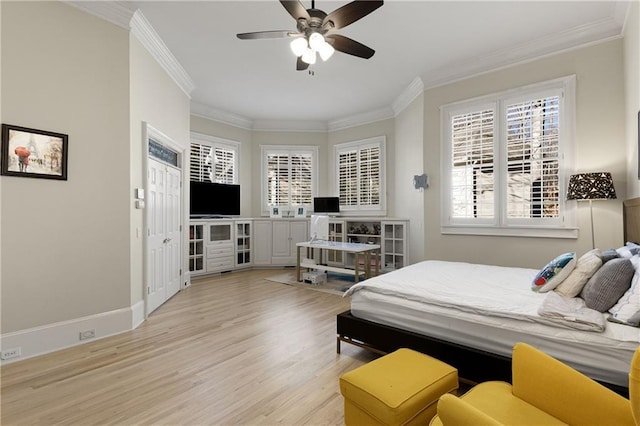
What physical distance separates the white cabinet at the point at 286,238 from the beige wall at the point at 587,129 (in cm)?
368

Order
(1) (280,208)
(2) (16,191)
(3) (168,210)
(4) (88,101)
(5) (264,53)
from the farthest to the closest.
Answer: (1) (280,208), (3) (168,210), (5) (264,53), (4) (88,101), (2) (16,191)

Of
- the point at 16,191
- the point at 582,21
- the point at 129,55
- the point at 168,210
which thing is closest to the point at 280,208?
the point at 168,210

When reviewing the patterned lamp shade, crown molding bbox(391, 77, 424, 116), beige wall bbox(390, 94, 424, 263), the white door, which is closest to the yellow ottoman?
the patterned lamp shade

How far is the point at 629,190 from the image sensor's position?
3285mm

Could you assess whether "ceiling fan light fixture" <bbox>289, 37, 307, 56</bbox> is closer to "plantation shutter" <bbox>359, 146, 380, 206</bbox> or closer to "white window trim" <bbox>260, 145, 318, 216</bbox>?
"plantation shutter" <bbox>359, 146, 380, 206</bbox>

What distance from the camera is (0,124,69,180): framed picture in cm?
266

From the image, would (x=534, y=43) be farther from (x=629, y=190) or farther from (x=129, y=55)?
(x=129, y=55)

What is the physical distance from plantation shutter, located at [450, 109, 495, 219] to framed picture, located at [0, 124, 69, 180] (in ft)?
15.4

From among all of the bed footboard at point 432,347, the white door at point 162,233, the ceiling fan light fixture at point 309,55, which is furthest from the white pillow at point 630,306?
the white door at point 162,233

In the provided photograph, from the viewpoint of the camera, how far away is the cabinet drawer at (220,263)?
614 cm

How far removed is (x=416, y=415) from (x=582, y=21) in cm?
437

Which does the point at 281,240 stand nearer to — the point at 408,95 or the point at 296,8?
the point at 408,95

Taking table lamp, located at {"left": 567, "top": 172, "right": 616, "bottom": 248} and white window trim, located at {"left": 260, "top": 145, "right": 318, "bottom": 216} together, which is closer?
table lamp, located at {"left": 567, "top": 172, "right": 616, "bottom": 248}

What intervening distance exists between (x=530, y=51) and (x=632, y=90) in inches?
49.1
